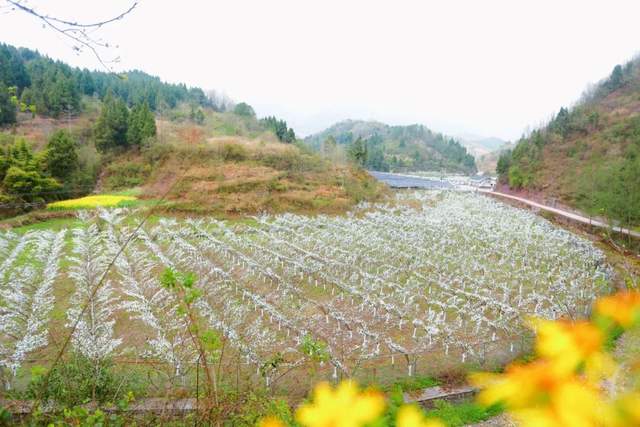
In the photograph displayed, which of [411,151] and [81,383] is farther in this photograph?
[411,151]

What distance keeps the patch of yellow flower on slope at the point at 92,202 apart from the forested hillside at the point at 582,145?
27861 mm

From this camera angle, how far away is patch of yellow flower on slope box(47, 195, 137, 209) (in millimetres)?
21344

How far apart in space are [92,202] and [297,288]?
675 inches

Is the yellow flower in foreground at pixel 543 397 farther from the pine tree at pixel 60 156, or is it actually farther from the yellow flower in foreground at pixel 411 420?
the pine tree at pixel 60 156

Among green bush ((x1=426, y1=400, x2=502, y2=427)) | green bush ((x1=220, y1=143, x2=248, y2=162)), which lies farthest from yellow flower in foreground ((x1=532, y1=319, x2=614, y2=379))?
green bush ((x1=220, y1=143, x2=248, y2=162))

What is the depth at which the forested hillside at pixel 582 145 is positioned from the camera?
30.6 metres

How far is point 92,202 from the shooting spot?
888 inches

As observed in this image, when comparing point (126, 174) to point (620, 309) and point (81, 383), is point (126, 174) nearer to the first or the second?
point (81, 383)

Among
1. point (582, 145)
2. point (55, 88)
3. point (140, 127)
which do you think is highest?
point (55, 88)

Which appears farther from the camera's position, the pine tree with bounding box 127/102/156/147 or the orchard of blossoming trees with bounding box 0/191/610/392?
the pine tree with bounding box 127/102/156/147

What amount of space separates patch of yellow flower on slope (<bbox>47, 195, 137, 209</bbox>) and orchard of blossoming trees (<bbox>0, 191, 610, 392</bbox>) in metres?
1.89

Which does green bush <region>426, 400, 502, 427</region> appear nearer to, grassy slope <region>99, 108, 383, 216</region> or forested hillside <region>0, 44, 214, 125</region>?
grassy slope <region>99, 108, 383, 216</region>

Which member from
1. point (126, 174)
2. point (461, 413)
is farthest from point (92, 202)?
point (461, 413)

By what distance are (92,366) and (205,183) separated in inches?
811
